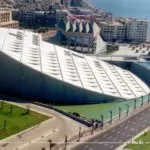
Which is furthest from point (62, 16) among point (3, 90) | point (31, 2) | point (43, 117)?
point (43, 117)

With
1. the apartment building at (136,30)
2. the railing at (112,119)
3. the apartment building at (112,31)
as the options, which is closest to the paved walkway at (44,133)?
the railing at (112,119)

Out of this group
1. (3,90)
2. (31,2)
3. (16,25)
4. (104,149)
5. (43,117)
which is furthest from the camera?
(31,2)

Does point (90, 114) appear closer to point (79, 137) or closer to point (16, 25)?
point (79, 137)

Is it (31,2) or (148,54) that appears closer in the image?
(148,54)

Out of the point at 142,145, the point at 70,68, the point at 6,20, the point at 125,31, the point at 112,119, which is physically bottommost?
the point at 112,119

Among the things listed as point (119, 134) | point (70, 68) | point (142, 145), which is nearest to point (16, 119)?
point (119, 134)

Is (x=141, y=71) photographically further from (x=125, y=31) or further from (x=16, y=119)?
(x=125, y=31)

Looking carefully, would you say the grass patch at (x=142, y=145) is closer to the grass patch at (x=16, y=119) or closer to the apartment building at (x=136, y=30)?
the grass patch at (x=16, y=119)
